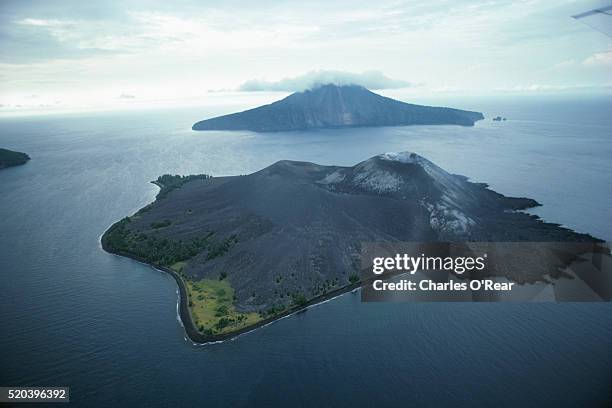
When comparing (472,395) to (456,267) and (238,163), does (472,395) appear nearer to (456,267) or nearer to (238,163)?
(456,267)

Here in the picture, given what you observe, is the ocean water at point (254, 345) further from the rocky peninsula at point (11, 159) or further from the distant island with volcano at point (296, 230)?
the rocky peninsula at point (11, 159)

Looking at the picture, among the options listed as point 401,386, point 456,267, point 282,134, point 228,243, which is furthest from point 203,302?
point 282,134

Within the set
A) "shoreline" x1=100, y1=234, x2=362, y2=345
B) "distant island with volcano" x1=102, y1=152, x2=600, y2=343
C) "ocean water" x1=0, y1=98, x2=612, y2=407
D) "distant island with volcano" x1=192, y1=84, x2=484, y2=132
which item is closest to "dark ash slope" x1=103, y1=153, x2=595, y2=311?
"distant island with volcano" x1=102, y1=152, x2=600, y2=343

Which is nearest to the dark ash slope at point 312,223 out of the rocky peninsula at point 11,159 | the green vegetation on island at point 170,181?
the green vegetation on island at point 170,181

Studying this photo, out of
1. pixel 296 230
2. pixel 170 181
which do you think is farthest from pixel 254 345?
pixel 170 181

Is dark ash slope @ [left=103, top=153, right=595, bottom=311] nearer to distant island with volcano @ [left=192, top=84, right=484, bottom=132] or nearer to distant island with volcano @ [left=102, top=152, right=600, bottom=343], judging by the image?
distant island with volcano @ [left=102, top=152, right=600, bottom=343]

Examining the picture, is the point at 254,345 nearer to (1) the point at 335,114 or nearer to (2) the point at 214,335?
(2) the point at 214,335
